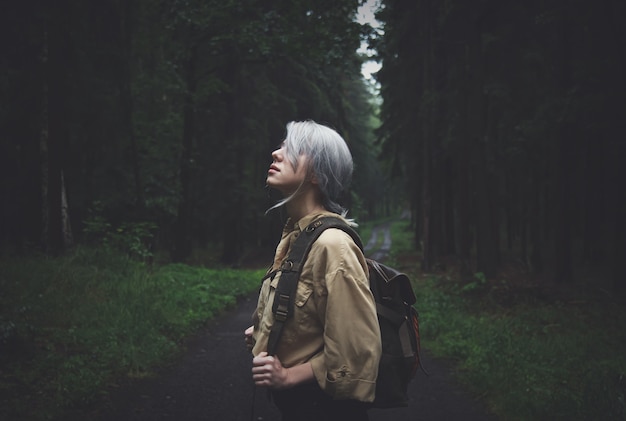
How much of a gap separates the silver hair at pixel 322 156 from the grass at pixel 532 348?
3.88 m

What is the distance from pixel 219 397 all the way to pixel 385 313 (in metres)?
4.35

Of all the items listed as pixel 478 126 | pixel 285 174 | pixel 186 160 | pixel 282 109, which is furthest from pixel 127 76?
pixel 285 174

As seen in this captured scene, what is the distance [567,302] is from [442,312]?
308 centimetres

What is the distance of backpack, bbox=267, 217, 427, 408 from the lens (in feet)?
6.45

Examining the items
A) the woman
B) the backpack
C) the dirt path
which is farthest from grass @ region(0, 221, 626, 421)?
the woman

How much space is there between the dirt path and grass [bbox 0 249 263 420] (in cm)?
31

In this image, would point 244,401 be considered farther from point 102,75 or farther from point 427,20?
point 427,20

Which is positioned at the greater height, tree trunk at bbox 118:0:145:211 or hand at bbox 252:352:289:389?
tree trunk at bbox 118:0:145:211

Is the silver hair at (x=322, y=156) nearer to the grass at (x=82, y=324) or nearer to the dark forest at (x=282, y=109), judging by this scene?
the grass at (x=82, y=324)

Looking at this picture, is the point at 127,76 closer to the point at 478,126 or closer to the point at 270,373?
the point at 478,126

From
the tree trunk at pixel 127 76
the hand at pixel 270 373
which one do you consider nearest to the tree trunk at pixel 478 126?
the tree trunk at pixel 127 76

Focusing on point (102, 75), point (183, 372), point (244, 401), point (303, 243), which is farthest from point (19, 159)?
point (303, 243)

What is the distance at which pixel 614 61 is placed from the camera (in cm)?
1116

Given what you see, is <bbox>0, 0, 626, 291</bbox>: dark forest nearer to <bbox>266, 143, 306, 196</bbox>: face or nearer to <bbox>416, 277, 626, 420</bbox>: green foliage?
<bbox>416, 277, 626, 420</bbox>: green foliage
